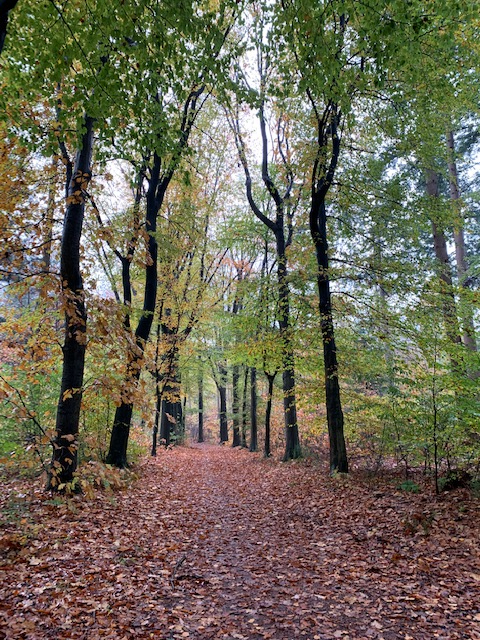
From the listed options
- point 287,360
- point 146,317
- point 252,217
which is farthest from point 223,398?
point 146,317

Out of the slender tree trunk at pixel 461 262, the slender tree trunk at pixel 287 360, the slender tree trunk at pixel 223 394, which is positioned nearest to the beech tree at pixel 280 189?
the slender tree trunk at pixel 287 360

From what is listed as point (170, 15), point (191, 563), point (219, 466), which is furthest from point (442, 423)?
point (219, 466)

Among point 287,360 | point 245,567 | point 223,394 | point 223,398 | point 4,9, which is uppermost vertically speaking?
point 4,9

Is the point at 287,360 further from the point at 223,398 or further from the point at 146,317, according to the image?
the point at 223,398

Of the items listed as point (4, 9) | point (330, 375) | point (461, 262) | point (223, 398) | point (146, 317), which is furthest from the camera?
point (223, 398)

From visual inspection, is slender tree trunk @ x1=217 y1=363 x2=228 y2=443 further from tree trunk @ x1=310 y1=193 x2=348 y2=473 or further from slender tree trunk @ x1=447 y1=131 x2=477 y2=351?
slender tree trunk @ x1=447 y1=131 x2=477 y2=351

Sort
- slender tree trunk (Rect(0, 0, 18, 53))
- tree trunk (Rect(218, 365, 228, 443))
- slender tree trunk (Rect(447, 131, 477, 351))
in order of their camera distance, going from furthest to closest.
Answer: tree trunk (Rect(218, 365, 228, 443)) → slender tree trunk (Rect(447, 131, 477, 351)) → slender tree trunk (Rect(0, 0, 18, 53))

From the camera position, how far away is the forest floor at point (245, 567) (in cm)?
361

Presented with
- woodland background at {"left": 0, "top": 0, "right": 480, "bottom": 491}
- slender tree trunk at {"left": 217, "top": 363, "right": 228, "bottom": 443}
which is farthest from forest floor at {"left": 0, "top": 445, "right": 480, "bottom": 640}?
slender tree trunk at {"left": 217, "top": 363, "right": 228, "bottom": 443}

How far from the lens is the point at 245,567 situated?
201 inches

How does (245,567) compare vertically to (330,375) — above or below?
below

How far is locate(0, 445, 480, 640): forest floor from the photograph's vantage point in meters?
3.61

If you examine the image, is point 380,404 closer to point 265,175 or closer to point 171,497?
point 171,497

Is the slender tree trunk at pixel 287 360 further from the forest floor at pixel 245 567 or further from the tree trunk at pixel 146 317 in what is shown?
the forest floor at pixel 245 567
